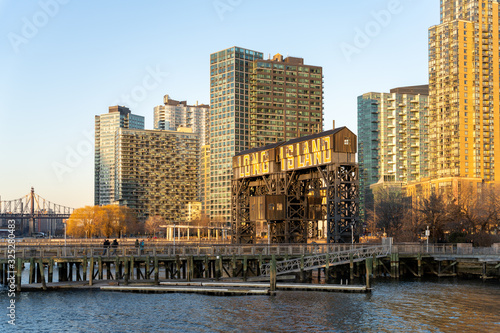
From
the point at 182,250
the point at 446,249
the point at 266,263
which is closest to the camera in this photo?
the point at 182,250

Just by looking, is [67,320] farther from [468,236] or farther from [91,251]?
[468,236]

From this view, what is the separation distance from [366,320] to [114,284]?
28.8 meters

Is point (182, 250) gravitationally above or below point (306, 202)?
below

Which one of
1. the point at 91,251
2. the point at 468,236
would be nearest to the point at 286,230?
the point at 468,236

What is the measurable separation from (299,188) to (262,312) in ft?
160

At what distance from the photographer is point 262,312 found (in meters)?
53.7

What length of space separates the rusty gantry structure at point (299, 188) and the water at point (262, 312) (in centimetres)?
2266

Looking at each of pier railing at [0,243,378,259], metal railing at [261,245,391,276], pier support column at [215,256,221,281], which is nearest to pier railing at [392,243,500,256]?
metal railing at [261,245,391,276]

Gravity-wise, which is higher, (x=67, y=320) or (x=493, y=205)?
(x=493, y=205)

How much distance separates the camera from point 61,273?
251 feet

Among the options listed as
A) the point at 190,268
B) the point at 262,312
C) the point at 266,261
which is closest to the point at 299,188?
the point at 266,261

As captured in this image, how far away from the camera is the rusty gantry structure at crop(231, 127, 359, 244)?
292 feet

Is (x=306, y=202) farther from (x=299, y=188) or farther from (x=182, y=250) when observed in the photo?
(x=182, y=250)

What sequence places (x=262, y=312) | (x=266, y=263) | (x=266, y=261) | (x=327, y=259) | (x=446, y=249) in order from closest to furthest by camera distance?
1. (x=262, y=312)
2. (x=327, y=259)
3. (x=266, y=263)
4. (x=266, y=261)
5. (x=446, y=249)
